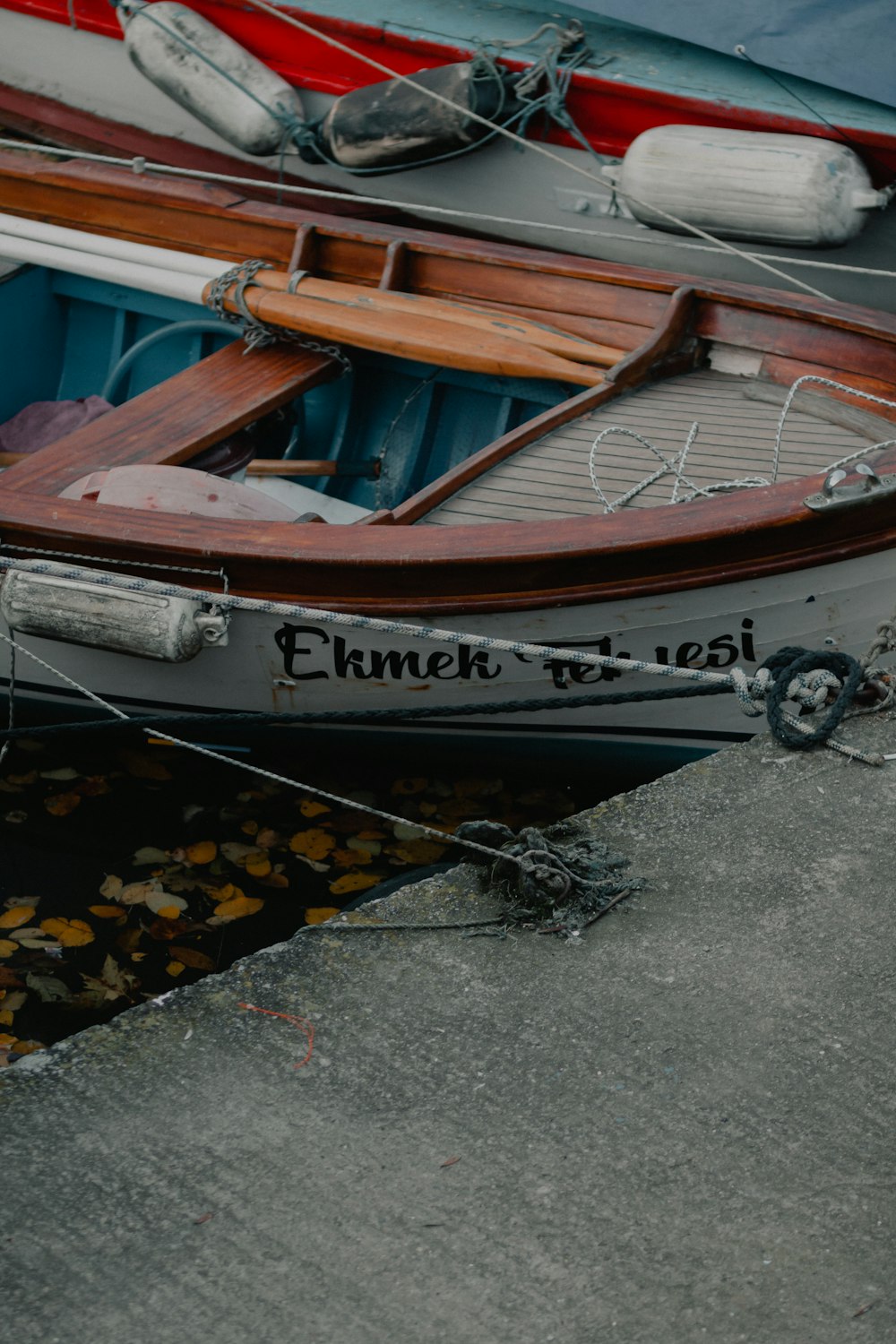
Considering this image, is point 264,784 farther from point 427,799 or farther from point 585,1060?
point 585,1060

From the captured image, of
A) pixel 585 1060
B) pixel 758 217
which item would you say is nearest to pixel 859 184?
pixel 758 217

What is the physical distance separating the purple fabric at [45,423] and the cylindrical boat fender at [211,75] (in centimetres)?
158

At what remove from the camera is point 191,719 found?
3.36m

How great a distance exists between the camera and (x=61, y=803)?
4.18 meters

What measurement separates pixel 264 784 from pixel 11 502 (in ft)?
3.86

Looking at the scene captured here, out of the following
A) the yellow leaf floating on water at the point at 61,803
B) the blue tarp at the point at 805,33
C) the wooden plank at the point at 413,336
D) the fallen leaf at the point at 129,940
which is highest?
the blue tarp at the point at 805,33

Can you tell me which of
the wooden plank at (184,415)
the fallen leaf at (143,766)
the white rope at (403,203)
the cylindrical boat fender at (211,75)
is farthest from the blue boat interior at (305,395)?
the cylindrical boat fender at (211,75)

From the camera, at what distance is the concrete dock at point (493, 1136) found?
1500mm

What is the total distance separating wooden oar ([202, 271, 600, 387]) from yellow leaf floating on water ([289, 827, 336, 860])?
1.55 metres

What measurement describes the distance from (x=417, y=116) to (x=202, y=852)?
3.13m

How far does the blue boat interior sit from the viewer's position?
471 centimetres

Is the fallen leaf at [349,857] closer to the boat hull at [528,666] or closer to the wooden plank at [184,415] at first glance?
the boat hull at [528,666]

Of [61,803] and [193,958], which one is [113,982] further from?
[61,803]

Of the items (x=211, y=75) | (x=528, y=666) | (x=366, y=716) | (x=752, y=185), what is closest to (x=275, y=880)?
(x=366, y=716)
